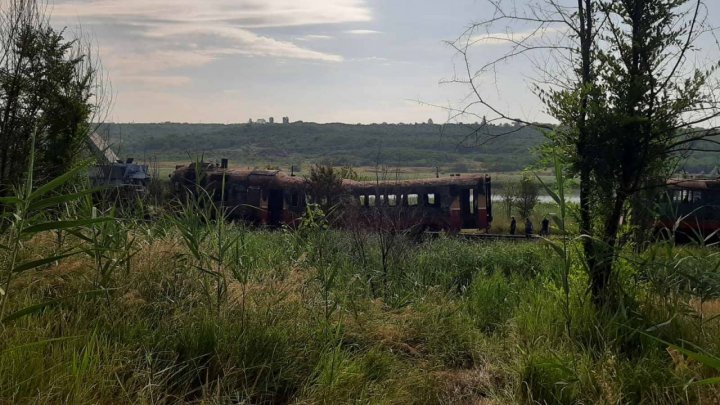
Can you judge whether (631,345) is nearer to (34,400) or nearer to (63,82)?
(34,400)

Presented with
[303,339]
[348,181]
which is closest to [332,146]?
[348,181]

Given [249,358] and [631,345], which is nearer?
[249,358]

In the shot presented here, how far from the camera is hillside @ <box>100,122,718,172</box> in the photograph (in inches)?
3410

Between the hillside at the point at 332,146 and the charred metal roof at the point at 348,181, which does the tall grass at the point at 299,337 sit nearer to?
the charred metal roof at the point at 348,181

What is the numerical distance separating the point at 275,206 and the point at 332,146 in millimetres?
87438

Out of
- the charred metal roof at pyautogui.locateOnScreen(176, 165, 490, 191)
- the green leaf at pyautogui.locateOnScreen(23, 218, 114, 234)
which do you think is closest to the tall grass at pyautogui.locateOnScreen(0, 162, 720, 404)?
the green leaf at pyautogui.locateOnScreen(23, 218, 114, 234)

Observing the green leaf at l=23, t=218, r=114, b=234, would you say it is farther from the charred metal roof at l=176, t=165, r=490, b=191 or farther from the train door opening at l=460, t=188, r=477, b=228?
the train door opening at l=460, t=188, r=477, b=228

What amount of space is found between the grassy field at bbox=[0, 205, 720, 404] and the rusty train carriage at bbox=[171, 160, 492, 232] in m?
13.3

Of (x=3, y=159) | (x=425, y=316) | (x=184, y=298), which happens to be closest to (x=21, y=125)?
(x=3, y=159)

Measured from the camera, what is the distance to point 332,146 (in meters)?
107

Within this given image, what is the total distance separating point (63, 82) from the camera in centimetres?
1039

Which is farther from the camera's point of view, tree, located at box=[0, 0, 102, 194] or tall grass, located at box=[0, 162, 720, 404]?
tree, located at box=[0, 0, 102, 194]

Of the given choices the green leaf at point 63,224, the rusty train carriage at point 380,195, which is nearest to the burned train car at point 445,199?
the rusty train carriage at point 380,195

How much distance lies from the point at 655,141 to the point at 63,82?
907 centimetres
